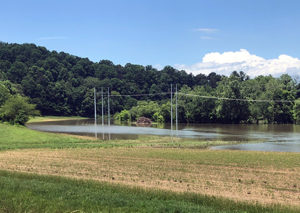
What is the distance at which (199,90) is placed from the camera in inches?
5044

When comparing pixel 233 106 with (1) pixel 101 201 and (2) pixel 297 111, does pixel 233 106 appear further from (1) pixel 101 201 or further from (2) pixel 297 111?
(1) pixel 101 201

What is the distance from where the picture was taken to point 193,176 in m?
19.2

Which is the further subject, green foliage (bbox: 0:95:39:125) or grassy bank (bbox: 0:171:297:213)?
green foliage (bbox: 0:95:39:125)

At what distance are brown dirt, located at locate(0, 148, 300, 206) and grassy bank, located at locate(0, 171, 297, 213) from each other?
1.94 metres

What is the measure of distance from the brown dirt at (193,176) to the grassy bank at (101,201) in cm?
194

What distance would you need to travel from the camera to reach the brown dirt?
1473 cm

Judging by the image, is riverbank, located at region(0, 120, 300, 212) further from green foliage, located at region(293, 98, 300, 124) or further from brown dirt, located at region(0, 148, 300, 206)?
green foliage, located at region(293, 98, 300, 124)

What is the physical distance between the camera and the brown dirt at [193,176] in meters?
14.7

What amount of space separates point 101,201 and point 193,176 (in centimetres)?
951

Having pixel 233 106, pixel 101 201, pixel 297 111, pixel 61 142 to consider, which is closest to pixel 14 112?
pixel 61 142

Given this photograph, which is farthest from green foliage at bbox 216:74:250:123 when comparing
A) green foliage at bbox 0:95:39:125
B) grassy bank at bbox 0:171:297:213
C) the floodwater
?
grassy bank at bbox 0:171:297:213

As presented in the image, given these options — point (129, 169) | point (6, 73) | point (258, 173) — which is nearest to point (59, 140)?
point (129, 169)

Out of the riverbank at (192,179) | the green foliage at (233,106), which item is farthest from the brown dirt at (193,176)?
the green foliage at (233,106)

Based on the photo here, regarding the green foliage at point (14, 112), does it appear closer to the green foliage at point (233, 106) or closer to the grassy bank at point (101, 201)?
the green foliage at point (233, 106)
